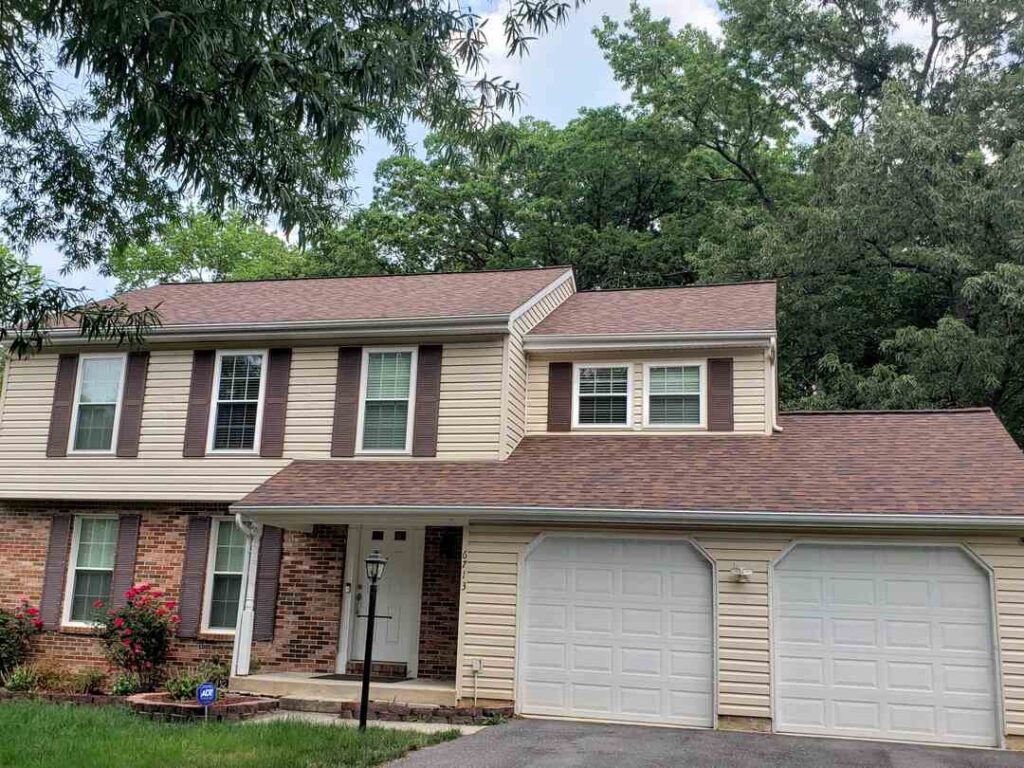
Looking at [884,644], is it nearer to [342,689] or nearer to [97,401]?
[342,689]

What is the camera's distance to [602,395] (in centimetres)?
1370

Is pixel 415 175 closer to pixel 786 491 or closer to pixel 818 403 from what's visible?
pixel 818 403

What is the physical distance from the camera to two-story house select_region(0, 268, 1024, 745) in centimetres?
1032

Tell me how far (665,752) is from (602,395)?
5.84 meters

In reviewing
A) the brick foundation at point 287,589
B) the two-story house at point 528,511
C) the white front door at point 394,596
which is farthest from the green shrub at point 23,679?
the white front door at point 394,596

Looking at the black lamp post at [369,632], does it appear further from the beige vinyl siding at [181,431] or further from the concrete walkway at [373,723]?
the beige vinyl siding at [181,431]

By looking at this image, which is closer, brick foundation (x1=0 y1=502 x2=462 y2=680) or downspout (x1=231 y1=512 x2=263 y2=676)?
downspout (x1=231 y1=512 x2=263 y2=676)

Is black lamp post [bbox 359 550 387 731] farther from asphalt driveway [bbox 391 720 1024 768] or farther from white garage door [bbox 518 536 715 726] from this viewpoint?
white garage door [bbox 518 536 715 726]

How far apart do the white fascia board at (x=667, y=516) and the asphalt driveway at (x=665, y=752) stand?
229 cm

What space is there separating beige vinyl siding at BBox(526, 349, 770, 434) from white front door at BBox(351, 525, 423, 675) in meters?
2.50

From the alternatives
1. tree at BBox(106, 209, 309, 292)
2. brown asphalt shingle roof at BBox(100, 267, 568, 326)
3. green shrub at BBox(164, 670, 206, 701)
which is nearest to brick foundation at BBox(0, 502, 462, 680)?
green shrub at BBox(164, 670, 206, 701)

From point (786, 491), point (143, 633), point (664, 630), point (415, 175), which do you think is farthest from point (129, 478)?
point (415, 175)

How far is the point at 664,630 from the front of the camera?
10.9 meters

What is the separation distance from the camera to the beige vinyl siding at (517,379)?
42.6 ft
